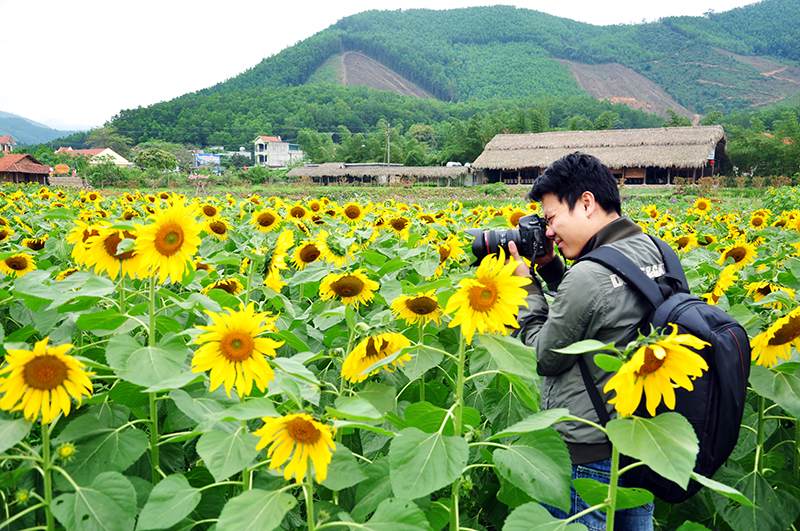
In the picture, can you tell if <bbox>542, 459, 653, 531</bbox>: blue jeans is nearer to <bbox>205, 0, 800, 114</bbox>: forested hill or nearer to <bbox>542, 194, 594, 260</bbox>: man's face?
<bbox>542, 194, 594, 260</bbox>: man's face

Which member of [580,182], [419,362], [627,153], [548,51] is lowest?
[419,362]

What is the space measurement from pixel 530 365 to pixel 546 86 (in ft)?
464

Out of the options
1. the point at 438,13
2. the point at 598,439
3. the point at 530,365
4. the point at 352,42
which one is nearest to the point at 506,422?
the point at 598,439

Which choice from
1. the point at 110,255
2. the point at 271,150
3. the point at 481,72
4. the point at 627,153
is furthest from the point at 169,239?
the point at 481,72

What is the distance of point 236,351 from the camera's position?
3.92ft

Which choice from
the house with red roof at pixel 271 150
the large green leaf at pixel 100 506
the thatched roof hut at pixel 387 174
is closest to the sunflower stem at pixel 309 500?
the large green leaf at pixel 100 506

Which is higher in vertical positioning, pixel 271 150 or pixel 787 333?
pixel 271 150

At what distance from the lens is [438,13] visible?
181 m

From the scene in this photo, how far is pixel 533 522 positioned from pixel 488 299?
0.50 m

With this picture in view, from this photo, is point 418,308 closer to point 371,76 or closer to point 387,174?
point 387,174

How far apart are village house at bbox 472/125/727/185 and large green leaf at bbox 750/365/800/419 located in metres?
34.9

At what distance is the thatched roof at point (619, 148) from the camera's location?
111ft

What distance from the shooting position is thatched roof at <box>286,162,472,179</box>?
43.6 metres

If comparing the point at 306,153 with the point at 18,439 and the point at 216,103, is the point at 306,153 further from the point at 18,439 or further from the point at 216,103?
the point at 18,439
